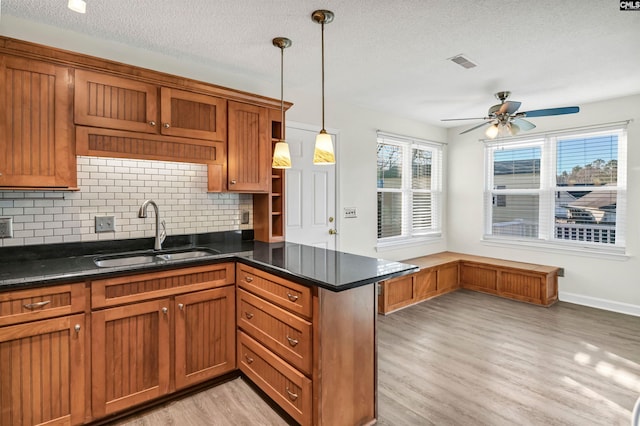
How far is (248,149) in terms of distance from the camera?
2934mm

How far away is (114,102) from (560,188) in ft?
17.1

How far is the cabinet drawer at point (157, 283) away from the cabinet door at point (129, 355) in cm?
6

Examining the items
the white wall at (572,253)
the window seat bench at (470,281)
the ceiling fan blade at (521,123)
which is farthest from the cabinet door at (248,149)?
the white wall at (572,253)

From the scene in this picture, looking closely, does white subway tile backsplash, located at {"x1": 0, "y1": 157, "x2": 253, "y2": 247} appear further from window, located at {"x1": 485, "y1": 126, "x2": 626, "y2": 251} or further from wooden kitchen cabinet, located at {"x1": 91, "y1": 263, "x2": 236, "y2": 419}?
window, located at {"x1": 485, "y1": 126, "x2": 626, "y2": 251}

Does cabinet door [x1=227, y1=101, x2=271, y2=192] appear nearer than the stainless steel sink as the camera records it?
No

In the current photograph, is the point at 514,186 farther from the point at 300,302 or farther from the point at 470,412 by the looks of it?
the point at 300,302

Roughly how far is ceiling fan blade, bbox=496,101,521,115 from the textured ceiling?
22cm

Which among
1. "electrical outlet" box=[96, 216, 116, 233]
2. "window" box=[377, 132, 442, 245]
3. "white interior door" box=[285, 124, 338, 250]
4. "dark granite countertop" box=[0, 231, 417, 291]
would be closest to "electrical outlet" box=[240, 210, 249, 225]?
"dark granite countertop" box=[0, 231, 417, 291]

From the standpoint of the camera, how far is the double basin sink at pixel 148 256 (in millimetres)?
2463

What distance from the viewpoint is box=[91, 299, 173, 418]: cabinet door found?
2.01 meters

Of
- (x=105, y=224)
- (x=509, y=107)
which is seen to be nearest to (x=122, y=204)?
(x=105, y=224)

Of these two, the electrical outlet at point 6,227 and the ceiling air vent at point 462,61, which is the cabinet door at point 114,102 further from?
the ceiling air vent at point 462,61

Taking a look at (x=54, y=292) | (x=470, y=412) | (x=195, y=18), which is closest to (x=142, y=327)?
(x=54, y=292)

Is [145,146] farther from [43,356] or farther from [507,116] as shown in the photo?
[507,116]
